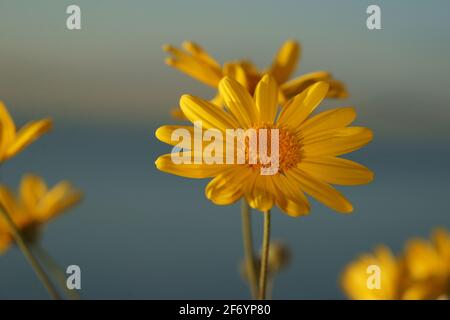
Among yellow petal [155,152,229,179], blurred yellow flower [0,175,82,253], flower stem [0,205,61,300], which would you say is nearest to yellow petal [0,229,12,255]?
blurred yellow flower [0,175,82,253]

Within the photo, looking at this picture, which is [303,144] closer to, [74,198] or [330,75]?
[330,75]

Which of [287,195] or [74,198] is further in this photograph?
[74,198]

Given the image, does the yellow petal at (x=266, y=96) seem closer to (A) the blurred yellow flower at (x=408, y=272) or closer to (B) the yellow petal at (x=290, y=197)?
(B) the yellow petal at (x=290, y=197)

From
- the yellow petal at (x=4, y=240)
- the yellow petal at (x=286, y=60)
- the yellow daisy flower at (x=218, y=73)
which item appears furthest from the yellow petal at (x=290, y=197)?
the yellow petal at (x=4, y=240)

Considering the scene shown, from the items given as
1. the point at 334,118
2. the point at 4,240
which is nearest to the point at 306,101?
the point at 334,118

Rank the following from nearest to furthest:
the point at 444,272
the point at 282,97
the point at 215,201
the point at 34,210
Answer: the point at 215,201 → the point at 282,97 → the point at 444,272 → the point at 34,210
